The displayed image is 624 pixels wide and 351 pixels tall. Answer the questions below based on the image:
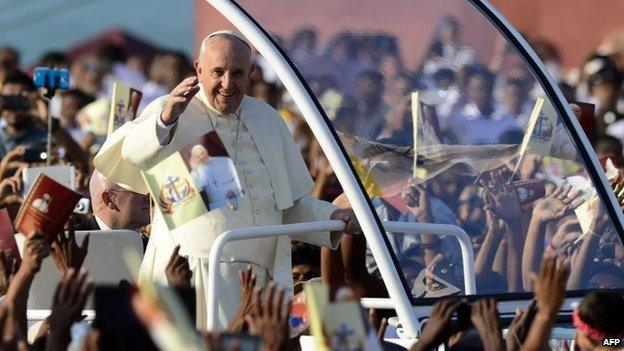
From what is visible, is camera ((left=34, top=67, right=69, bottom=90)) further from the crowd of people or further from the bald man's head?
the crowd of people

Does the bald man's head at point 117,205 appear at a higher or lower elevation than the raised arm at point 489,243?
higher

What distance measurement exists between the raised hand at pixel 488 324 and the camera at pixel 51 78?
18.1 ft

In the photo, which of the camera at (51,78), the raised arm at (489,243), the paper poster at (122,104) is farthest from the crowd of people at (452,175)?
the camera at (51,78)

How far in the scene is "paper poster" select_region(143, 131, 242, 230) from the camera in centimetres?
744

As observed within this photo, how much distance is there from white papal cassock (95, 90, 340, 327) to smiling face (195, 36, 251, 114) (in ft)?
0.39

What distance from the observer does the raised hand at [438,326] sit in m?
6.74

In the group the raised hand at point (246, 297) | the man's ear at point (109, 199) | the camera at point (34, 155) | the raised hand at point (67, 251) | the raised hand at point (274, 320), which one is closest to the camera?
the raised hand at point (274, 320)

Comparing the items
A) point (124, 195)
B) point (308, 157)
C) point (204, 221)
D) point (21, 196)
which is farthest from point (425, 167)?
point (308, 157)

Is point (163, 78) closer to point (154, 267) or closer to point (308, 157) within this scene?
point (308, 157)

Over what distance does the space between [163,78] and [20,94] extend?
10.2 feet

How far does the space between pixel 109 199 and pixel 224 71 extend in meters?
1.94

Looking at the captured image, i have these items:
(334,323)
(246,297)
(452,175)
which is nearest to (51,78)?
(452,175)

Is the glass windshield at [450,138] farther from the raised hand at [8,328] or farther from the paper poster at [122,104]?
the paper poster at [122,104]

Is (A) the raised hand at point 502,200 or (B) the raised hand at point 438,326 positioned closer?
(B) the raised hand at point 438,326
